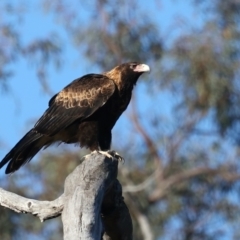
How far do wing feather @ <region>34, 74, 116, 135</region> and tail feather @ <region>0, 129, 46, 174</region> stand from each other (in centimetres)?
10

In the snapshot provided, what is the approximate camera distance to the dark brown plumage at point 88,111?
22.4ft

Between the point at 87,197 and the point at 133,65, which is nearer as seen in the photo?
the point at 87,197

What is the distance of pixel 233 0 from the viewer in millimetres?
15531

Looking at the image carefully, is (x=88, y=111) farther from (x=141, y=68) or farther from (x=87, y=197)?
(x=87, y=197)

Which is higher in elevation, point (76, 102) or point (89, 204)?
point (76, 102)

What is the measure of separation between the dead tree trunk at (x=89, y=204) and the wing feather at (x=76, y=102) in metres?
1.86

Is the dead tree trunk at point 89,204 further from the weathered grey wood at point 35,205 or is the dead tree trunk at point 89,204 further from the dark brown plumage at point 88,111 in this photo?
the dark brown plumage at point 88,111

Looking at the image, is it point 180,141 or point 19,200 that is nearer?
point 19,200

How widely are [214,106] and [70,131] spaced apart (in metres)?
Result: 7.86

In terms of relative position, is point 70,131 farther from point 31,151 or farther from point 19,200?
point 19,200

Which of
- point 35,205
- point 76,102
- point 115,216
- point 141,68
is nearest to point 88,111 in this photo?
point 76,102

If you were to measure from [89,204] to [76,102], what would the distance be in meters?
2.74

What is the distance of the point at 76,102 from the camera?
712 cm

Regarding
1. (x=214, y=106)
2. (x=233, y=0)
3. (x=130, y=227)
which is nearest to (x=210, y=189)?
(x=214, y=106)
